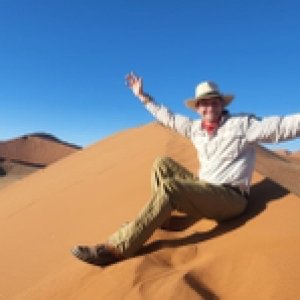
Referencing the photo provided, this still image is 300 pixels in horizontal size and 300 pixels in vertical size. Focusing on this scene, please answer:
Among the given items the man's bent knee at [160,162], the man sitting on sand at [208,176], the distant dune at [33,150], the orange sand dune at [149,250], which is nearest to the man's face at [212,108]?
the man sitting on sand at [208,176]

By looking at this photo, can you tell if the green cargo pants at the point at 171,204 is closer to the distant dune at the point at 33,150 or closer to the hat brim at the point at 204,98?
the hat brim at the point at 204,98

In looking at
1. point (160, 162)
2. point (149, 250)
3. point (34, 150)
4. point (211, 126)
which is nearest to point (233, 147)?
point (211, 126)

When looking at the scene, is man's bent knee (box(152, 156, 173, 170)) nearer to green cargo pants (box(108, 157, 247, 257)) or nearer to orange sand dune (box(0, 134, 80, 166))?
green cargo pants (box(108, 157, 247, 257))

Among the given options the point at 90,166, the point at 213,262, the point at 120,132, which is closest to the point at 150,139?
the point at 90,166

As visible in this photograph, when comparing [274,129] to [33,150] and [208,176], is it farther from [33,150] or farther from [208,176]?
[33,150]

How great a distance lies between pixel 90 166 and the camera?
9.18m

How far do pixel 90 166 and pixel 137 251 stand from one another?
512cm

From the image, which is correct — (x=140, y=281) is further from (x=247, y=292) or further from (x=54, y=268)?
(x=54, y=268)

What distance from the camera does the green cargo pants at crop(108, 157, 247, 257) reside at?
405 centimetres

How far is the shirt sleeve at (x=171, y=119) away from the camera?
191 inches

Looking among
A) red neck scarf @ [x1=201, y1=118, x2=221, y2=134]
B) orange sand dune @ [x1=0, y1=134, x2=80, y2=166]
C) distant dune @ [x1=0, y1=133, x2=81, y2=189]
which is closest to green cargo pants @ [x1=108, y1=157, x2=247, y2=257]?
red neck scarf @ [x1=201, y1=118, x2=221, y2=134]

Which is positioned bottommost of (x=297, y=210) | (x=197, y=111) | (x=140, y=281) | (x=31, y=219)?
(x=31, y=219)

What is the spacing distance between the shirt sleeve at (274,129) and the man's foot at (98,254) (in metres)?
1.43

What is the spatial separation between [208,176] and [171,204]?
0.52 m
